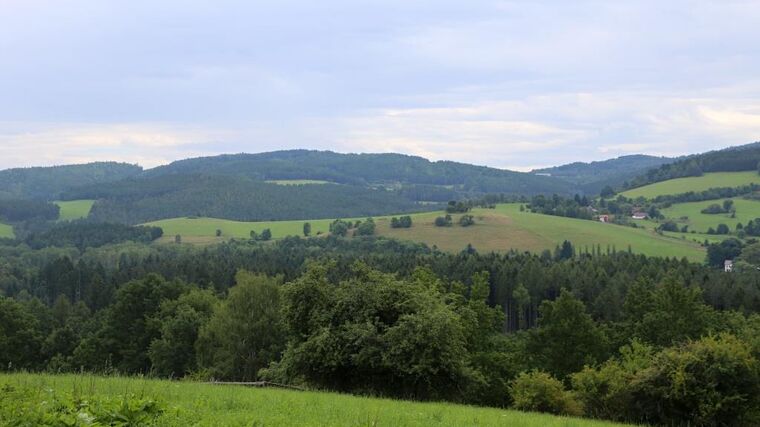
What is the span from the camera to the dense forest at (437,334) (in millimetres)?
37469

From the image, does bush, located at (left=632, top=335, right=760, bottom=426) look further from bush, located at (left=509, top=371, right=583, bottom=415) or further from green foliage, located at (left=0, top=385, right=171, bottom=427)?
green foliage, located at (left=0, top=385, right=171, bottom=427)

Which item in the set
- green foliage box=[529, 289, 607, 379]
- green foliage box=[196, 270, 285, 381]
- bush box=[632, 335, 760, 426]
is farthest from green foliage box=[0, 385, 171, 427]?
green foliage box=[529, 289, 607, 379]

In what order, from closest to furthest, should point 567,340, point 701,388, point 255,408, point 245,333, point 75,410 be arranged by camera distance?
point 75,410 < point 255,408 < point 701,388 < point 567,340 < point 245,333

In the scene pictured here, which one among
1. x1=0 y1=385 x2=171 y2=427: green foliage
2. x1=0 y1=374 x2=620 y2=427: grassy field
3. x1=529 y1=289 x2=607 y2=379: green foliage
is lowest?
x1=529 y1=289 x2=607 y2=379: green foliage

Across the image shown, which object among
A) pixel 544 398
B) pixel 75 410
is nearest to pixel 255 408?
pixel 75 410

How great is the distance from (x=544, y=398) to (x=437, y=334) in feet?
26.9

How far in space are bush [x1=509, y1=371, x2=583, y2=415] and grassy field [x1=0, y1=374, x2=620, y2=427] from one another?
619 inches

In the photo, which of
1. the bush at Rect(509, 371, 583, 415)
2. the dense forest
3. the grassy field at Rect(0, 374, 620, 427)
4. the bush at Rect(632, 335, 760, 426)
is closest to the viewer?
the grassy field at Rect(0, 374, 620, 427)

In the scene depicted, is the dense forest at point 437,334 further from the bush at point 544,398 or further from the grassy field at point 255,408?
the grassy field at point 255,408

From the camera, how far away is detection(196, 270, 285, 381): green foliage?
66.3 metres

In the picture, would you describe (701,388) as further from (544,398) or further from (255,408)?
(255,408)

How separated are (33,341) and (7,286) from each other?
3073 inches

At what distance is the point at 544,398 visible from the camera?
41.3 m

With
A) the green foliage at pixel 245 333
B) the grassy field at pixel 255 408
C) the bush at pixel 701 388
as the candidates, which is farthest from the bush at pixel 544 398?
the green foliage at pixel 245 333
